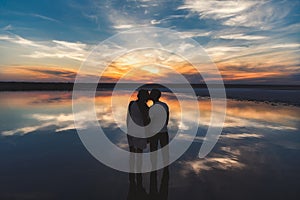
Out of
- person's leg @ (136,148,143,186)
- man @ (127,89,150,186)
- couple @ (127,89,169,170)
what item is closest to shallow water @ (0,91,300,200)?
person's leg @ (136,148,143,186)

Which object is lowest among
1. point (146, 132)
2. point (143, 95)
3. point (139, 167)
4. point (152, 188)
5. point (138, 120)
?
point (152, 188)

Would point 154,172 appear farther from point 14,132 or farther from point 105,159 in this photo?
point 14,132

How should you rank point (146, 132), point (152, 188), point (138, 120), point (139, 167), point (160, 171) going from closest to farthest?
point (152, 188) < point (138, 120) < point (146, 132) < point (139, 167) < point (160, 171)

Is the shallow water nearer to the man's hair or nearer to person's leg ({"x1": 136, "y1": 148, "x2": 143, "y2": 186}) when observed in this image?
person's leg ({"x1": 136, "y1": 148, "x2": 143, "y2": 186})

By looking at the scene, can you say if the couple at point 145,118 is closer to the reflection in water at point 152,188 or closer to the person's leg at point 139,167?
the person's leg at point 139,167

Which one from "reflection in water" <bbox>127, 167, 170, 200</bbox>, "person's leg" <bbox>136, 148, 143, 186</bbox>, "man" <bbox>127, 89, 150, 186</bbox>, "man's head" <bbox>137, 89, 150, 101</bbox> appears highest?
"man's head" <bbox>137, 89, 150, 101</bbox>

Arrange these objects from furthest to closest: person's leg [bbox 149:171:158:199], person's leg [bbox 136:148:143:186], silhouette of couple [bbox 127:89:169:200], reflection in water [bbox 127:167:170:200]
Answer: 1. person's leg [bbox 136:148:143:186]
2. silhouette of couple [bbox 127:89:169:200]
3. person's leg [bbox 149:171:158:199]
4. reflection in water [bbox 127:167:170:200]

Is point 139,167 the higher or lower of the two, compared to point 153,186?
higher

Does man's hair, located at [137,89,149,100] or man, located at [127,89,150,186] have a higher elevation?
man's hair, located at [137,89,149,100]

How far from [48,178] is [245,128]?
11002mm

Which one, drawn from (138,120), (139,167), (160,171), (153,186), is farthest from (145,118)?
(160,171)

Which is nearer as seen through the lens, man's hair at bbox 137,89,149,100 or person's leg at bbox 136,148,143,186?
man's hair at bbox 137,89,149,100

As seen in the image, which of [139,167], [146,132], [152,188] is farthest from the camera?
[139,167]

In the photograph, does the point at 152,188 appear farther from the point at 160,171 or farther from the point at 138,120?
the point at 138,120
